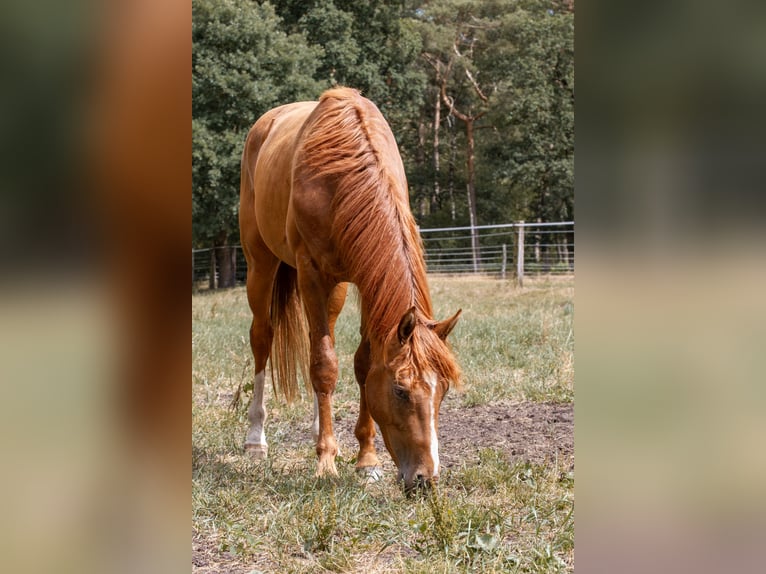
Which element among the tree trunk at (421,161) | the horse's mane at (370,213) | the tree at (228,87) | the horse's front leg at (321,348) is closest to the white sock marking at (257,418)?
the horse's front leg at (321,348)

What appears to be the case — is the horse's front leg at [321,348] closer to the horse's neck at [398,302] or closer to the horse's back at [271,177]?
the horse's back at [271,177]

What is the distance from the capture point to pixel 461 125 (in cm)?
3444

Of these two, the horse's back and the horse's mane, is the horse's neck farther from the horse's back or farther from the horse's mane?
the horse's back

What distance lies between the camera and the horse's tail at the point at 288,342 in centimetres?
505

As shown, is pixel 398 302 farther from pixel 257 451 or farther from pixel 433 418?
pixel 257 451

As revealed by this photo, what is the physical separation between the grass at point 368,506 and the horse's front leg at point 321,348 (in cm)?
24

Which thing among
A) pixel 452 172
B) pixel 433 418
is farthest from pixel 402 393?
pixel 452 172

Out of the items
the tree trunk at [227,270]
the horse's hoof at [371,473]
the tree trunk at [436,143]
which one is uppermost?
the tree trunk at [436,143]

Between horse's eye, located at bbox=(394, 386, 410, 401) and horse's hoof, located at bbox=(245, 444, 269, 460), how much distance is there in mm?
1611

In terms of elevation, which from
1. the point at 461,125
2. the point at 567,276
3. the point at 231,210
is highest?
the point at 461,125

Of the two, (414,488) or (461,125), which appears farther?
(461,125)
